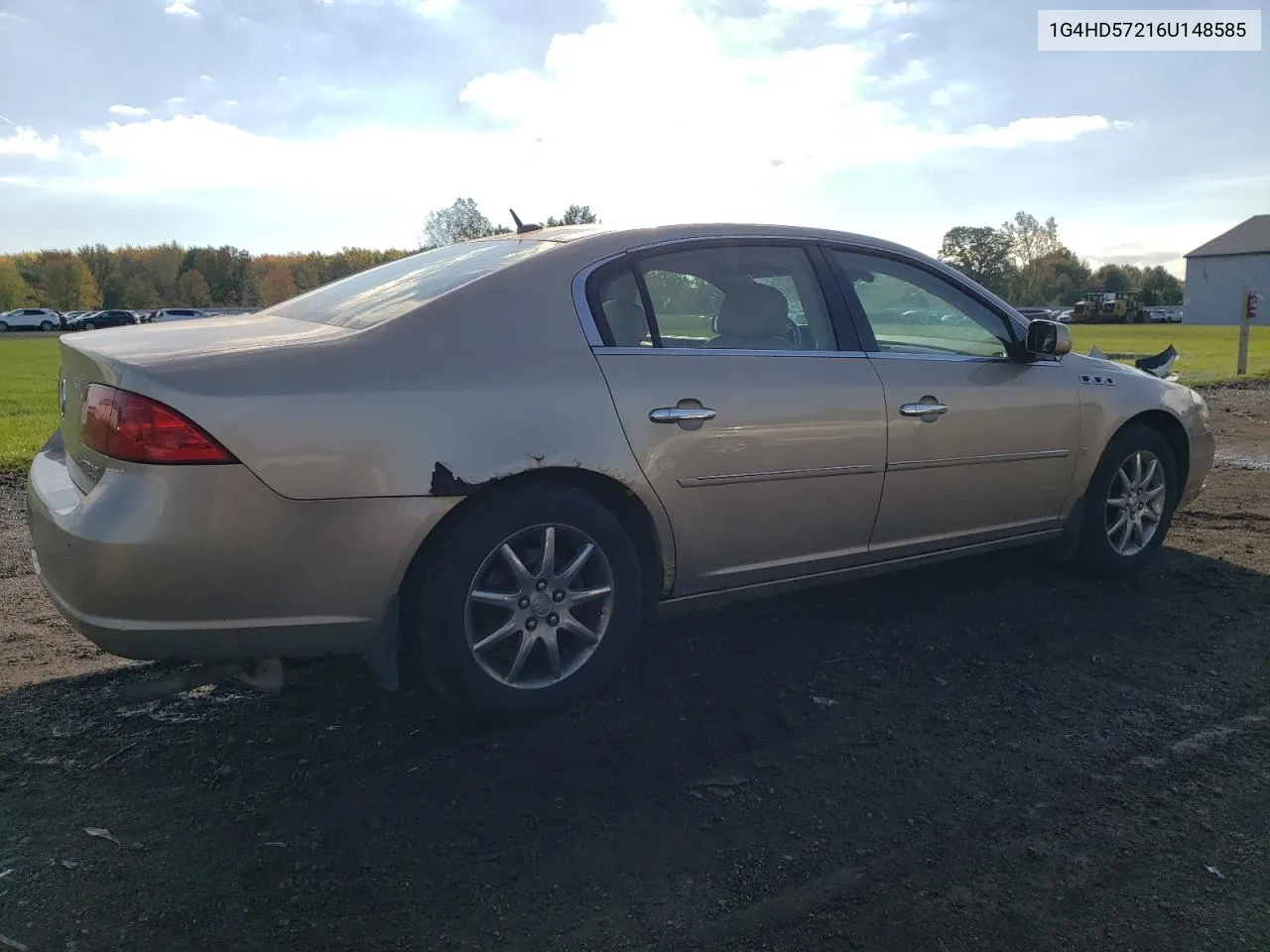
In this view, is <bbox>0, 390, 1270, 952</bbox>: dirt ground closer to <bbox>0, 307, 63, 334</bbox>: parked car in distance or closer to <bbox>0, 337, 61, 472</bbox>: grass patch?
<bbox>0, 337, 61, 472</bbox>: grass patch

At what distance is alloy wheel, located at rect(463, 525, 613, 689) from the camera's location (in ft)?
10.2

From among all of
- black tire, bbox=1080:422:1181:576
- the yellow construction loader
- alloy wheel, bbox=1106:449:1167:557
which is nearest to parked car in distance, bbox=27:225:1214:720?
black tire, bbox=1080:422:1181:576

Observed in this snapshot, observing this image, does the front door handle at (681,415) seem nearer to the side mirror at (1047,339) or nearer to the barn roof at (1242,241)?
the side mirror at (1047,339)

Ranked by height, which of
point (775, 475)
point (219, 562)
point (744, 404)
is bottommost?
point (219, 562)

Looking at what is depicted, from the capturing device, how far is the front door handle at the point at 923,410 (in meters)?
3.94

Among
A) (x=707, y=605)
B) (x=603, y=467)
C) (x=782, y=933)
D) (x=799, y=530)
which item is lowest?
(x=782, y=933)

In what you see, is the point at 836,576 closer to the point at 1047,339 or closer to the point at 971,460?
the point at 971,460

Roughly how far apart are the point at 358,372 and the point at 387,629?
756 mm

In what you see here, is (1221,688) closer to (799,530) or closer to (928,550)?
(928,550)

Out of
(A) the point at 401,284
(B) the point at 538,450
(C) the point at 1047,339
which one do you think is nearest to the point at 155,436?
(B) the point at 538,450

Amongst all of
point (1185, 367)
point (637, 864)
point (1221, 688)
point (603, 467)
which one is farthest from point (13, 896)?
point (1185, 367)

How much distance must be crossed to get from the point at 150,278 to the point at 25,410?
9014 cm

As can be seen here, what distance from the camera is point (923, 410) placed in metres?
4.00

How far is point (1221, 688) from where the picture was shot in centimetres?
358
